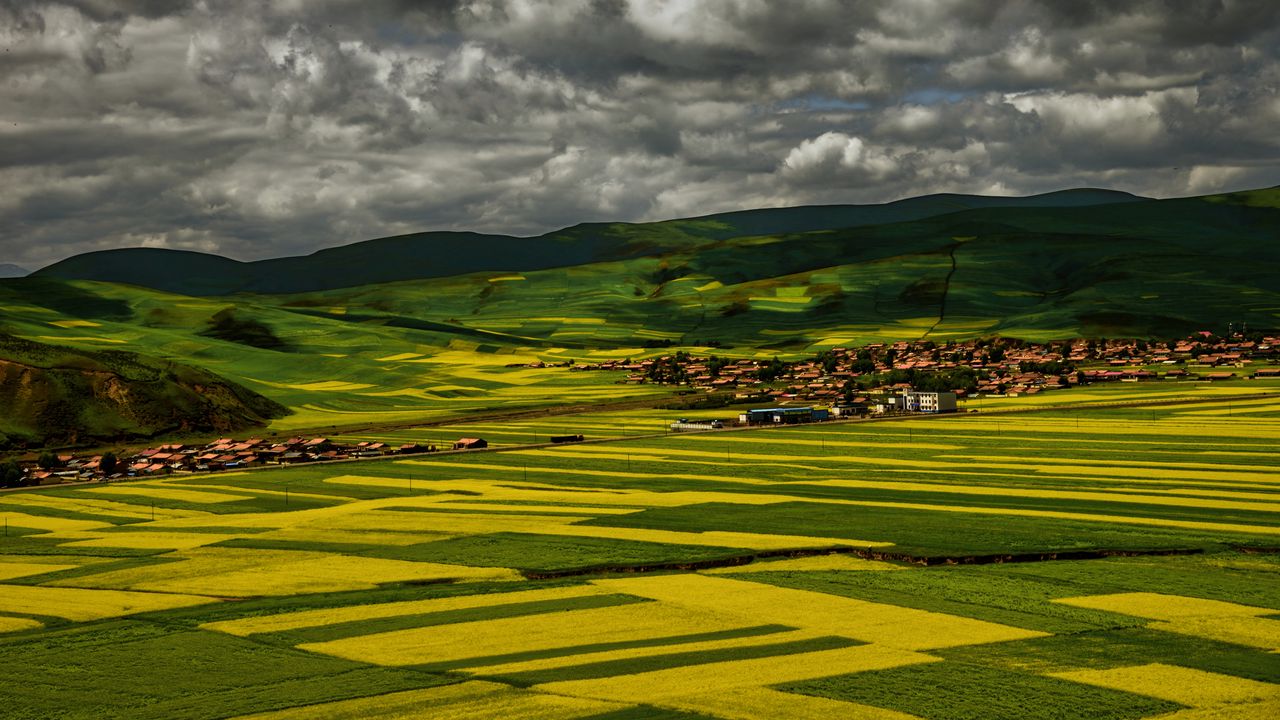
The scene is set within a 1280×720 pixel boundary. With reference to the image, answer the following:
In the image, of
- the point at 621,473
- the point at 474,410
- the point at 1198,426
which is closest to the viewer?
the point at 621,473

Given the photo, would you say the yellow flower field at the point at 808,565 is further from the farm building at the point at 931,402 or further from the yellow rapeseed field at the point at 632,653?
the farm building at the point at 931,402

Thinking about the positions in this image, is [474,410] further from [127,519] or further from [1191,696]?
[1191,696]

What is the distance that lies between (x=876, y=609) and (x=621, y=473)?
54394mm

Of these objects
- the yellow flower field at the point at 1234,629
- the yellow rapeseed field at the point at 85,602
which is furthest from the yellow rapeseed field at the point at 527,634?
the yellow flower field at the point at 1234,629

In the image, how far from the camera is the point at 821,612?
1941 inches

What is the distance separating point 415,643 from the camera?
4569 cm

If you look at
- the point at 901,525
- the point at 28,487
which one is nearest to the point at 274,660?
the point at 901,525

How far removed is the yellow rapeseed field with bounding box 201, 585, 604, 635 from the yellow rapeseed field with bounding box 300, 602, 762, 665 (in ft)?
10.8

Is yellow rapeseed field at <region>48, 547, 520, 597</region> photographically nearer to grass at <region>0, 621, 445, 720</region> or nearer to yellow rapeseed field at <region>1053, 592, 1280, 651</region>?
grass at <region>0, 621, 445, 720</region>

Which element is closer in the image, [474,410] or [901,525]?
[901,525]

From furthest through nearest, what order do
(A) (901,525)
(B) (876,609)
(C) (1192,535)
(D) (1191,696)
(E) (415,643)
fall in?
(A) (901,525), (C) (1192,535), (B) (876,609), (E) (415,643), (D) (1191,696)

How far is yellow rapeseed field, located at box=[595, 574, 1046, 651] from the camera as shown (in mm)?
44719

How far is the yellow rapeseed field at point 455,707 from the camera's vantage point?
3641 cm

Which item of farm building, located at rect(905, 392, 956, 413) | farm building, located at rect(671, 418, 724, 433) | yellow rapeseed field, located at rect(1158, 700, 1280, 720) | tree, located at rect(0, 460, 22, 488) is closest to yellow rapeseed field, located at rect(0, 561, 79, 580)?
tree, located at rect(0, 460, 22, 488)
